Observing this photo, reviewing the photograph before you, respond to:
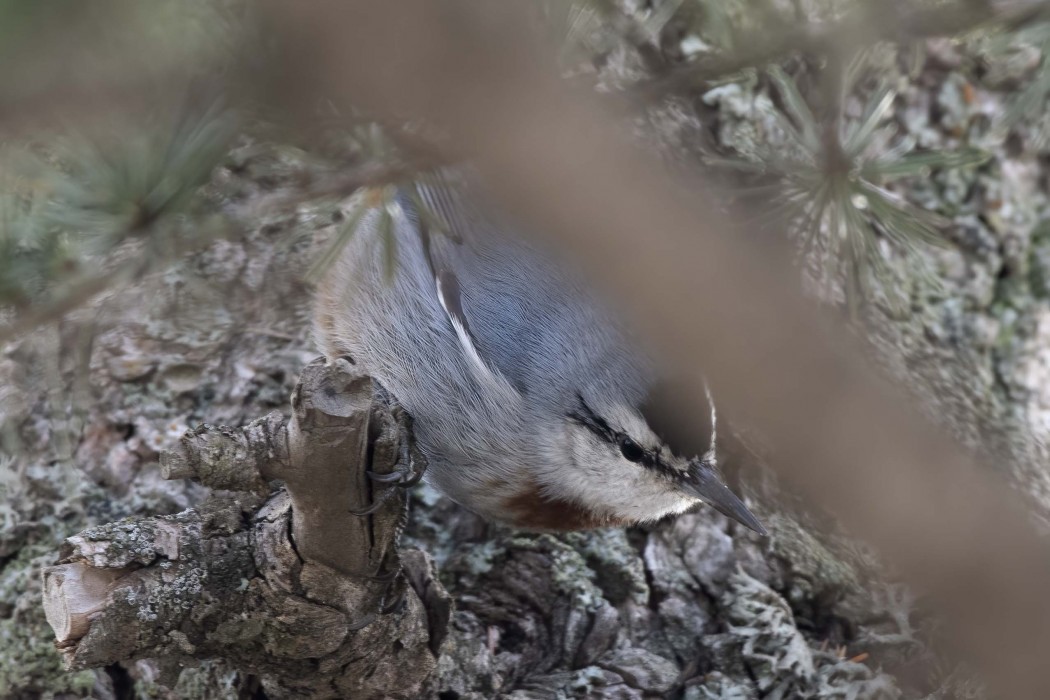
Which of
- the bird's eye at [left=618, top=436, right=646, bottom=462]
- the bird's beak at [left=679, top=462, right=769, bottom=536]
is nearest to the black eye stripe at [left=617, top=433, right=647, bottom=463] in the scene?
the bird's eye at [left=618, top=436, right=646, bottom=462]

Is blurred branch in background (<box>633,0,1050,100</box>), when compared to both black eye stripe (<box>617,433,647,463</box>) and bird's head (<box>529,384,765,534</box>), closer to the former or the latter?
bird's head (<box>529,384,765,534</box>)

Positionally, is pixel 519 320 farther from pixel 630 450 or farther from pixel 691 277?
pixel 691 277

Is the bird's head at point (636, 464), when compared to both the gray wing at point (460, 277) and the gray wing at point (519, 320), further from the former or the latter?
the gray wing at point (460, 277)

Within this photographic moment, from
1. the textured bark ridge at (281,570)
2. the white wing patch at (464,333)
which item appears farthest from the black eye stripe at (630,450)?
the textured bark ridge at (281,570)

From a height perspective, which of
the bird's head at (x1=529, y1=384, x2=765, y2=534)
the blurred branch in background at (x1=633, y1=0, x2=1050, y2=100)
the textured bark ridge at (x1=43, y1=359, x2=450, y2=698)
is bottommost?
the textured bark ridge at (x1=43, y1=359, x2=450, y2=698)

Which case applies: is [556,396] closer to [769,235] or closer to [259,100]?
[769,235]

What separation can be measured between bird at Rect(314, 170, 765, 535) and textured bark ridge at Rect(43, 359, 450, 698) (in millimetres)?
303

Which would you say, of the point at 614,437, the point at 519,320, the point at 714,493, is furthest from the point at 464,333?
the point at 714,493

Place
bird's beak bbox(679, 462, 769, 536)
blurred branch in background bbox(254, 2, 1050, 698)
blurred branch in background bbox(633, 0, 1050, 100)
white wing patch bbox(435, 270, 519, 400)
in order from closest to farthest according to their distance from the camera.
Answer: blurred branch in background bbox(254, 2, 1050, 698)
blurred branch in background bbox(633, 0, 1050, 100)
bird's beak bbox(679, 462, 769, 536)
white wing patch bbox(435, 270, 519, 400)

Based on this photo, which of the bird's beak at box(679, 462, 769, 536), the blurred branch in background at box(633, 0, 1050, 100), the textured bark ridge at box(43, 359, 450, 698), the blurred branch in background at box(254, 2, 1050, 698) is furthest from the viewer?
the bird's beak at box(679, 462, 769, 536)

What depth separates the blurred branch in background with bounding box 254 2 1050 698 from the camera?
943 millimetres

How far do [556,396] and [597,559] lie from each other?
18.2 inches

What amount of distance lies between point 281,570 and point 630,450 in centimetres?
82

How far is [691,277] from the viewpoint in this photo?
42.4 inches
